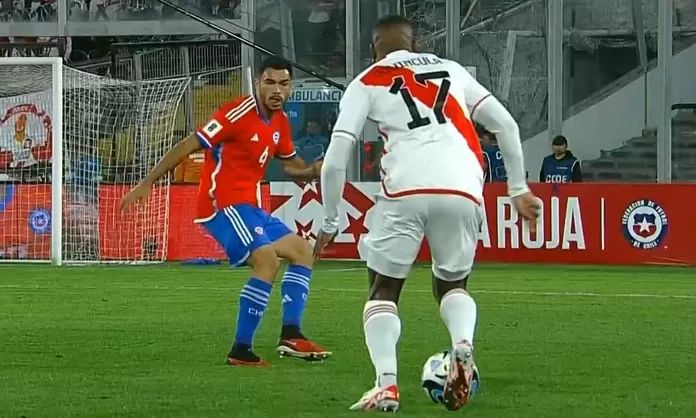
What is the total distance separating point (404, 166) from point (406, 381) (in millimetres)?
1777

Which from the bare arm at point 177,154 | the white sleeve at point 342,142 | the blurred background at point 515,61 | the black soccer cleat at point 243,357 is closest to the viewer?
the white sleeve at point 342,142

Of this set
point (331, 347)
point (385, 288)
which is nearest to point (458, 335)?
point (385, 288)

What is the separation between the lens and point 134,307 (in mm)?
13867

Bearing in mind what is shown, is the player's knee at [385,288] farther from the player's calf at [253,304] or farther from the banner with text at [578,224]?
the banner with text at [578,224]

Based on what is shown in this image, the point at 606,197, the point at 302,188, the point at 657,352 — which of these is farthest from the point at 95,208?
the point at 657,352

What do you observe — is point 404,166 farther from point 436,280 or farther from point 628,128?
point 628,128

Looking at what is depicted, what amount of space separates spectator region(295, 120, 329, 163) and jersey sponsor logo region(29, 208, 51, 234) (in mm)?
6680

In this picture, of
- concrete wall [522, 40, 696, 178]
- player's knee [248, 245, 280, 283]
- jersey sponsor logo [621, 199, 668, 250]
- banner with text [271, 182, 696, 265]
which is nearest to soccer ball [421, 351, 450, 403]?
player's knee [248, 245, 280, 283]

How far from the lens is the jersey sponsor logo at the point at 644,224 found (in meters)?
19.8

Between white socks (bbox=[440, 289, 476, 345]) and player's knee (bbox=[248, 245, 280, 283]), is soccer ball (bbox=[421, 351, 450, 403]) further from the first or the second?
player's knee (bbox=[248, 245, 280, 283])

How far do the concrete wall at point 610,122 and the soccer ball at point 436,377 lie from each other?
64.9 ft

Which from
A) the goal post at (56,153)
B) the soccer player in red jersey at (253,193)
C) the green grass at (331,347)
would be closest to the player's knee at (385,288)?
the green grass at (331,347)

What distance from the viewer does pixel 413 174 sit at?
7039 millimetres

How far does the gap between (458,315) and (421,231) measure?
43 cm
